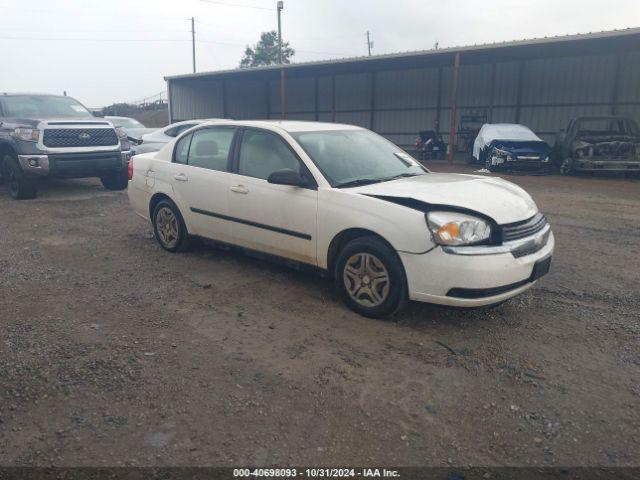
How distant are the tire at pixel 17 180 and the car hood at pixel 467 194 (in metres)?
7.87

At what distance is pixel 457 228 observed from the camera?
3809mm

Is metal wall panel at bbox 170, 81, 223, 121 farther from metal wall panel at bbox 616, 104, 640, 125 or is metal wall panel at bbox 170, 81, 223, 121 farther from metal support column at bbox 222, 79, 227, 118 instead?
metal wall panel at bbox 616, 104, 640, 125

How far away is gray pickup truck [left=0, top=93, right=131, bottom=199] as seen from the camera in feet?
31.3

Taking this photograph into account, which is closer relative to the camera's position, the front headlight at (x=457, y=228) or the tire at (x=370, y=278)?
the front headlight at (x=457, y=228)

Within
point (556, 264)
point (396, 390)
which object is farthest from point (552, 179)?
point (396, 390)

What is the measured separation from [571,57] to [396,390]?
20867 mm

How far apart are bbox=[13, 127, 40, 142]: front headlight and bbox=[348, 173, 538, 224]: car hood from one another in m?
7.56

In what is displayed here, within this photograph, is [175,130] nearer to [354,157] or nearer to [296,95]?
[354,157]

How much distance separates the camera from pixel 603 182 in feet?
43.4

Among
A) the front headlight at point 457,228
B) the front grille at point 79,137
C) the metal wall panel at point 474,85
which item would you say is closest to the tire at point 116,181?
the front grille at point 79,137

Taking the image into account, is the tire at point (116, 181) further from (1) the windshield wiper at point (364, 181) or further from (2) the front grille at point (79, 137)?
(1) the windshield wiper at point (364, 181)

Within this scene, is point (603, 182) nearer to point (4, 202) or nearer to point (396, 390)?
point (396, 390)

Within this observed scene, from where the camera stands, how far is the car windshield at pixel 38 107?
10.3 metres

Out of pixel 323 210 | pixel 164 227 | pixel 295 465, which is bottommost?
pixel 295 465
